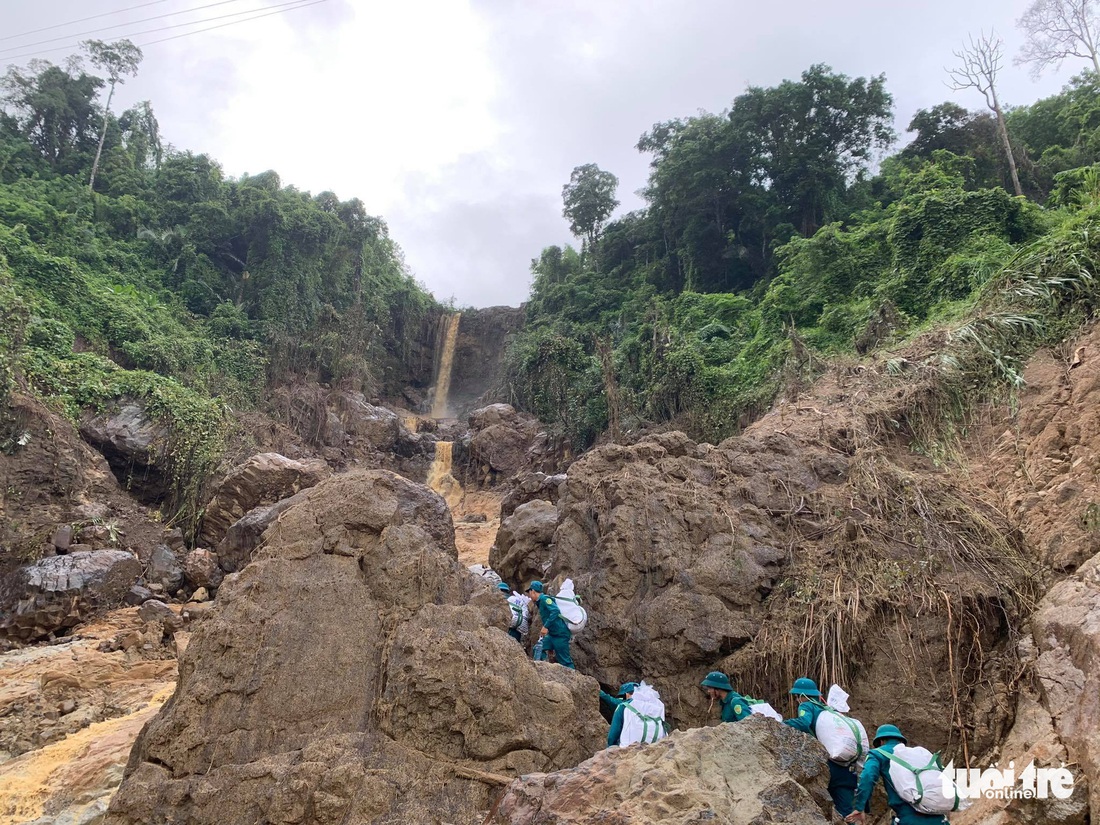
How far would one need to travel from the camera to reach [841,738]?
352 centimetres

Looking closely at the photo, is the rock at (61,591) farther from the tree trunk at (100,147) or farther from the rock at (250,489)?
the tree trunk at (100,147)

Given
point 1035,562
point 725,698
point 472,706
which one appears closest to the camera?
point 472,706

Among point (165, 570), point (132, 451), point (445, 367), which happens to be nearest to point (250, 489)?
point (165, 570)

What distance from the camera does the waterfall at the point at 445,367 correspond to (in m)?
32.7

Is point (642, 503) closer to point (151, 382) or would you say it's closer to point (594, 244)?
point (151, 382)

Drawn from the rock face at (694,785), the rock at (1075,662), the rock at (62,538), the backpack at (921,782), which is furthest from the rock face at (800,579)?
the rock at (62,538)

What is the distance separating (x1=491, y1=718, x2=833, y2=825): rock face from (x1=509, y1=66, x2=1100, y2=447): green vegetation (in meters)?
5.61

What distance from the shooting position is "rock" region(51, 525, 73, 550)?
398 inches

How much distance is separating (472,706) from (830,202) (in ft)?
85.4

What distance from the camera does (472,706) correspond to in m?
3.77

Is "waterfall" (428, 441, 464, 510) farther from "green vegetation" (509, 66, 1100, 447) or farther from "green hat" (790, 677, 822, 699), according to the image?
"green hat" (790, 677, 822, 699)

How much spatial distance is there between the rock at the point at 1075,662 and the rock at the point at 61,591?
11.3 metres

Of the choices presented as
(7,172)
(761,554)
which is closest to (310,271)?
(7,172)

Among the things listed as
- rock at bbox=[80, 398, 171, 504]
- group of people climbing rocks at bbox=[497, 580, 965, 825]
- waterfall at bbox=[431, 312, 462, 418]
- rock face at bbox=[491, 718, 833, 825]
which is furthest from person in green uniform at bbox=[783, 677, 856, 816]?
waterfall at bbox=[431, 312, 462, 418]
